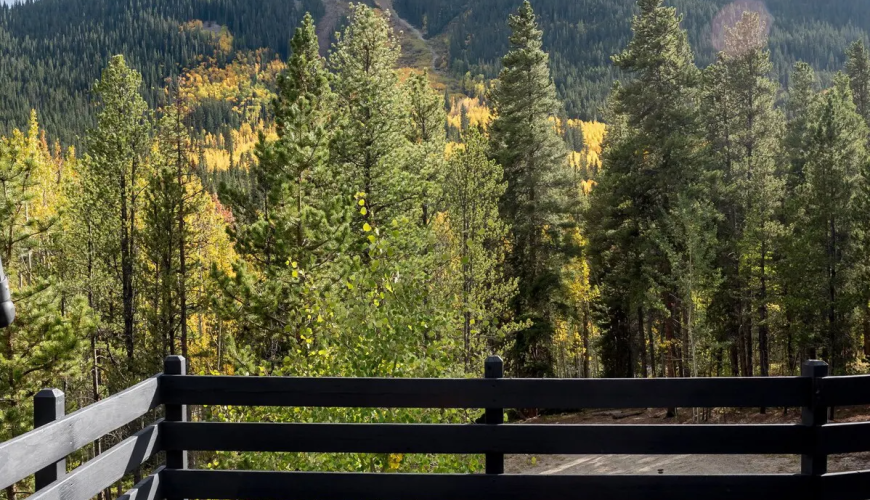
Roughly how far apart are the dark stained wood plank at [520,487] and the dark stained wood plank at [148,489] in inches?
16.4

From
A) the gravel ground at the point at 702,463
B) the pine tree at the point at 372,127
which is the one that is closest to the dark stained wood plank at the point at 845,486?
the gravel ground at the point at 702,463

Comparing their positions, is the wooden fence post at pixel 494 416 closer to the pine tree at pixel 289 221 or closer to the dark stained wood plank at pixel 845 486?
the dark stained wood plank at pixel 845 486

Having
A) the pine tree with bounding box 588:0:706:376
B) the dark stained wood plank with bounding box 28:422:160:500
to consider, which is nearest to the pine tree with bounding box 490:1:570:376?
the pine tree with bounding box 588:0:706:376

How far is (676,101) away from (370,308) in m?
24.2

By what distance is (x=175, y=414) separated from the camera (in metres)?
4.85

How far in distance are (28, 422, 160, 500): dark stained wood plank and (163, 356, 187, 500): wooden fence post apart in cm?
14

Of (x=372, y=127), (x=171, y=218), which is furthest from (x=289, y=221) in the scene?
(x=171, y=218)

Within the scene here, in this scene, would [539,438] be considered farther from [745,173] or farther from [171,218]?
[745,173]

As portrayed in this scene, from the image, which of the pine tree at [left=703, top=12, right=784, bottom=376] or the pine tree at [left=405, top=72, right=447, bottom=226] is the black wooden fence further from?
the pine tree at [left=703, top=12, right=784, bottom=376]

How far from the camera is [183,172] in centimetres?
2812

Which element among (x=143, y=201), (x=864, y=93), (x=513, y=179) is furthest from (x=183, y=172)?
(x=864, y=93)

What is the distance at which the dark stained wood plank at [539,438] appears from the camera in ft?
14.5

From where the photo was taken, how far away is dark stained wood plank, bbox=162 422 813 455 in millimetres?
4434

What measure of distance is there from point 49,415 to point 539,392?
286 centimetres
